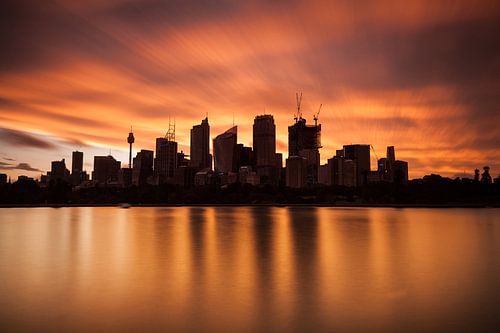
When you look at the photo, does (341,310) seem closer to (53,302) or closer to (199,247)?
(53,302)

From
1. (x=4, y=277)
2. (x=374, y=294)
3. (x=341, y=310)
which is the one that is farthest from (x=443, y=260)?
(x=4, y=277)

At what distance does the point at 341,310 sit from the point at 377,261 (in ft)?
61.5

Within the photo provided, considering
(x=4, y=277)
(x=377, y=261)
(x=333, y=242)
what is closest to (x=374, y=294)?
(x=377, y=261)

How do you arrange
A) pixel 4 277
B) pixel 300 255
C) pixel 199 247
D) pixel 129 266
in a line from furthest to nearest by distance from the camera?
pixel 199 247
pixel 300 255
pixel 129 266
pixel 4 277

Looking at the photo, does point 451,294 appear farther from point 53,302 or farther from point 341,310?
point 53,302

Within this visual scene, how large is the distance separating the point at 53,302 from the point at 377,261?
27.9 metres

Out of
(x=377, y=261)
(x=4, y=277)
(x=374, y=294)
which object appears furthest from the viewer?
(x=377, y=261)

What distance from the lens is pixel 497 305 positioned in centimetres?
2194

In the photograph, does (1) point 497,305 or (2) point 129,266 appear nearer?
(1) point 497,305

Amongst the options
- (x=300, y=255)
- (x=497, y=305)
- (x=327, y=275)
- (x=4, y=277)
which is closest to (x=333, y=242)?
(x=300, y=255)

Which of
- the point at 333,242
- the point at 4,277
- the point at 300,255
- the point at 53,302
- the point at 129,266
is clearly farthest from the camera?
the point at 333,242

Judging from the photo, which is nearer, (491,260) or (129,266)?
(129,266)

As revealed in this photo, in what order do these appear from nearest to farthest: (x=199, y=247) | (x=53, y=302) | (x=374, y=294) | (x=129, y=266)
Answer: (x=53, y=302) → (x=374, y=294) → (x=129, y=266) → (x=199, y=247)

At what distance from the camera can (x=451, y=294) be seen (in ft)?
83.0
